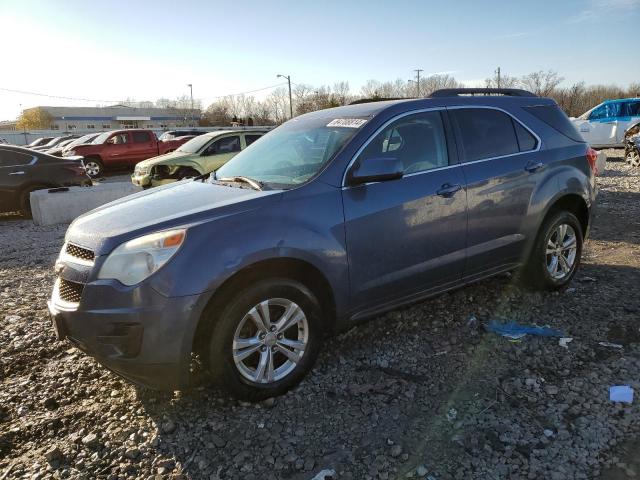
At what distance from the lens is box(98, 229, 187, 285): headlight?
8.78 ft

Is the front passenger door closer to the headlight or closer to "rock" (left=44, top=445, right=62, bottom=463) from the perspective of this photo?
the headlight

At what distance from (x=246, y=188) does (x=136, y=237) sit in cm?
90

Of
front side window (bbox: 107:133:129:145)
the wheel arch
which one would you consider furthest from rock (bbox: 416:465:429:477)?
front side window (bbox: 107:133:129:145)

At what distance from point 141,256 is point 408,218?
1.81m

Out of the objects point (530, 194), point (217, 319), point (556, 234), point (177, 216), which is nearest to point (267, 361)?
point (217, 319)

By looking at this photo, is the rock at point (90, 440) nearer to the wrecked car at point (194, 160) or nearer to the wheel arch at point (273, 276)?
the wheel arch at point (273, 276)

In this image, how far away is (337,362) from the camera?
11.7ft

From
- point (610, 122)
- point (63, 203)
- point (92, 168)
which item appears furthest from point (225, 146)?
point (610, 122)

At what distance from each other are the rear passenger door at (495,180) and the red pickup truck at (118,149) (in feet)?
58.0

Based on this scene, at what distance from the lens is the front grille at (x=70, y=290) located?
284cm

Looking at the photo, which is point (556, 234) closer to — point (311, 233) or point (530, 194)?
point (530, 194)

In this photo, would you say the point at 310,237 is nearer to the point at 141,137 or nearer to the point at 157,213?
the point at 157,213

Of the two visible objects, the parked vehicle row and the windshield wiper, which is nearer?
the windshield wiper

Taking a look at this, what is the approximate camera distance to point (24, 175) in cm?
1004
